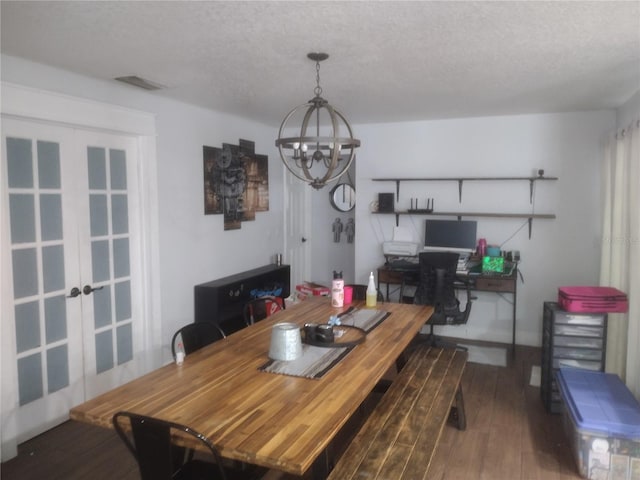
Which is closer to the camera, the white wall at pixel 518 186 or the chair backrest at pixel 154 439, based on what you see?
the chair backrest at pixel 154 439

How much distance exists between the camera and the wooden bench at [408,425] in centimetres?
189

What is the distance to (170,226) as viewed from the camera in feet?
13.3

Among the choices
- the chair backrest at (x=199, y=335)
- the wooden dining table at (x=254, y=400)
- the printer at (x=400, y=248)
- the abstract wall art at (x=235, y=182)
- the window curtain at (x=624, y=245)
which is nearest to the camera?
the wooden dining table at (x=254, y=400)

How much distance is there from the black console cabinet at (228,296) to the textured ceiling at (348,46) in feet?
5.50

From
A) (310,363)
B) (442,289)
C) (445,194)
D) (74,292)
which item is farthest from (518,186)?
(74,292)

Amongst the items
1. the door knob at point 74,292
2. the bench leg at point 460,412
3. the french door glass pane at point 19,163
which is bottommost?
the bench leg at point 460,412

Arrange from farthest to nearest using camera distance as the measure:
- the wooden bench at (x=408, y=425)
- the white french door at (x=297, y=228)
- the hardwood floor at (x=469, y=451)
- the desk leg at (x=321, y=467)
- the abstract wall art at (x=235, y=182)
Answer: the white french door at (x=297, y=228) < the abstract wall art at (x=235, y=182) < the hardwood floor at (x=469, y=451) < the desk leg at (x=321, y=467) < the wooden bench at (x=408, y=425)

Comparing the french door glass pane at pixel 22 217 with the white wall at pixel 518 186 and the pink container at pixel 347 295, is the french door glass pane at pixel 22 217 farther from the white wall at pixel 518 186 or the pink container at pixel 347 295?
the white wall at pixel 518 186

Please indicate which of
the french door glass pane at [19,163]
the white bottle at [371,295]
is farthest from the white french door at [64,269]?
the white bottle at [371,295]

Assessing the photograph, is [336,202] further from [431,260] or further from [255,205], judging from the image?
[431,260]

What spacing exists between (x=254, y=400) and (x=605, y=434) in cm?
188

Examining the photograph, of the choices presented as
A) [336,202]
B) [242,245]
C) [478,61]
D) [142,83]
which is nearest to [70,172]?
[142,83]

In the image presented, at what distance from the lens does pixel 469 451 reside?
111 inches

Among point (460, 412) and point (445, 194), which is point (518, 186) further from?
point (460, 412)
